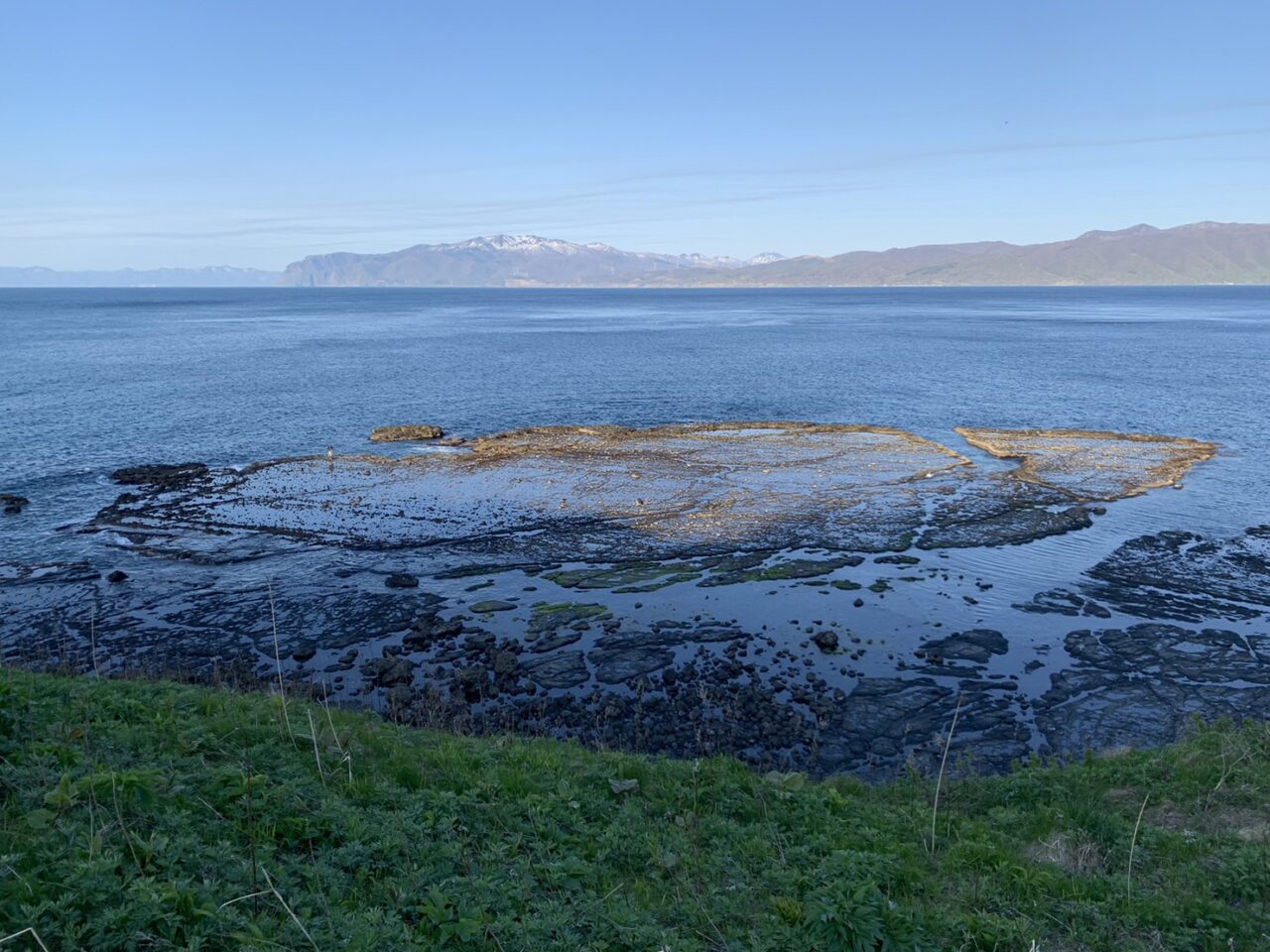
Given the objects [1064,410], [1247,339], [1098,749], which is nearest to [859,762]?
[1098,749]

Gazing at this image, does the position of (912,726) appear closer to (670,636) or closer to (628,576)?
(670,636)

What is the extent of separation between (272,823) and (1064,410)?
76526mm

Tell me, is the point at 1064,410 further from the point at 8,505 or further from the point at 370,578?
the point at 8,505

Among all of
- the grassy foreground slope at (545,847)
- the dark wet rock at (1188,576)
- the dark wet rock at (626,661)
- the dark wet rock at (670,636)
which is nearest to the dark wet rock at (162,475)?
the dark wet rock at (670,636)

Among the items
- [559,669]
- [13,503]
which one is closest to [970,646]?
[559,669]

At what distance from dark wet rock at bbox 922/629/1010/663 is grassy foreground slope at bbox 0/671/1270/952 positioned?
9.96 meters

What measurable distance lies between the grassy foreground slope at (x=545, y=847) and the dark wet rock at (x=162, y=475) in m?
33.5

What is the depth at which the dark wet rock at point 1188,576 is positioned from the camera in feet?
95.4

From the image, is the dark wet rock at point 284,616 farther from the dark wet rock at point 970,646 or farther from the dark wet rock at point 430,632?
the dark wet rock at point 970,646

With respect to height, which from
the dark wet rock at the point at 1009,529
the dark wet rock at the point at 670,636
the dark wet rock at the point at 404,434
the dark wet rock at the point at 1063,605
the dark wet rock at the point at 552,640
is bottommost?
the dark wet rock at the point at 1063,605

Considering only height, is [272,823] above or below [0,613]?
above

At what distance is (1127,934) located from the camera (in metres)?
10.1

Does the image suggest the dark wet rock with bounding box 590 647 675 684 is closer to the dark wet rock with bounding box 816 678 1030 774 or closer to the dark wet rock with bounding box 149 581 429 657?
the dark wet rock with bounding box 816 678 1030 774

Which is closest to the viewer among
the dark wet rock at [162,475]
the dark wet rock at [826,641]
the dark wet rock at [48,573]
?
the dark wet rock at [826,641]
